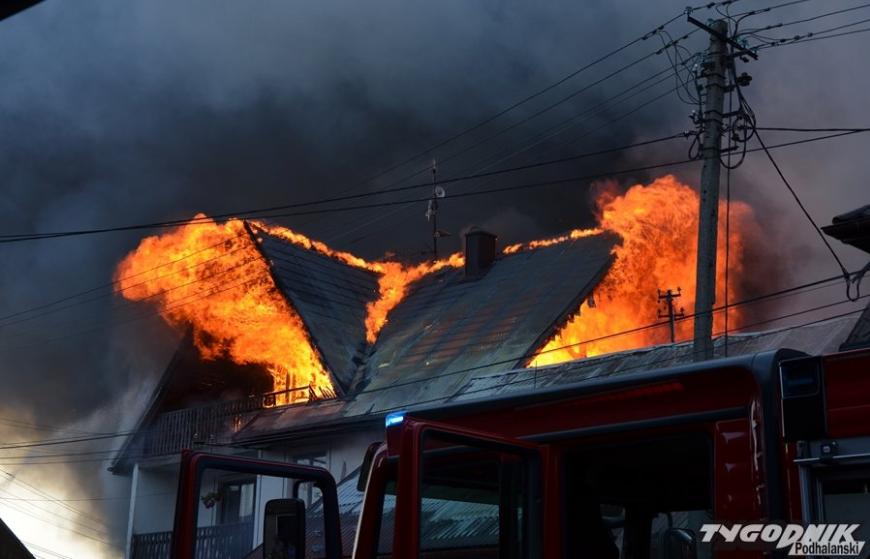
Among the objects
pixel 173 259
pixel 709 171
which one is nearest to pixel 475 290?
pixel 173 259

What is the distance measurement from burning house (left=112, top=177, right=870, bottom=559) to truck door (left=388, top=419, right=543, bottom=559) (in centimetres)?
1434

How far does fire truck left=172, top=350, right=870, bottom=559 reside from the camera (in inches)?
131

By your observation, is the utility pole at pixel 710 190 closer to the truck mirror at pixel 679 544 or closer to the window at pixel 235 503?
the truck mirror at pixel 679 544

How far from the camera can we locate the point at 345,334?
24.8m

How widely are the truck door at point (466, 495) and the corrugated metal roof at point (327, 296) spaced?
1828cm

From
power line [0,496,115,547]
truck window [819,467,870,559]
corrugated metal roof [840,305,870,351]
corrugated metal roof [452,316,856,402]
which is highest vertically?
corrugated metal roof [452,316,856,402]

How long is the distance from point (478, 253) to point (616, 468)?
2290 cm

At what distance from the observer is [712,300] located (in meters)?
13.9

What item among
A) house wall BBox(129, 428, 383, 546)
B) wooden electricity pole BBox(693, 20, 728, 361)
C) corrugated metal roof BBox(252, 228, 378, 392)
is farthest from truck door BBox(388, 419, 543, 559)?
corrugated metal roof BBox(252, 228, 378, 392)

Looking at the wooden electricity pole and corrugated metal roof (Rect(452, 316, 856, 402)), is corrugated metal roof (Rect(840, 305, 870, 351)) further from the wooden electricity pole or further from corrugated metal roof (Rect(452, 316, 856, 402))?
corrugated metal roof (Rect(452, 316, 856, 402))

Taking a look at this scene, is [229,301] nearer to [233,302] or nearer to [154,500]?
[233,302]

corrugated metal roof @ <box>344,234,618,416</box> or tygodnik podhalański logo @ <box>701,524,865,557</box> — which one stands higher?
corrugated metal roof @ <box>344,234,618,416</box>

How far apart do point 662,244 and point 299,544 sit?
19579 mm

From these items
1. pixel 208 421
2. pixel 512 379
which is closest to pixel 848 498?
pixel 512 379
